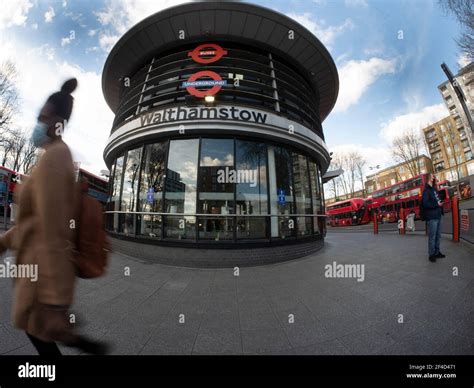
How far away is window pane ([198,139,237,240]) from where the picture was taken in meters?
6.16

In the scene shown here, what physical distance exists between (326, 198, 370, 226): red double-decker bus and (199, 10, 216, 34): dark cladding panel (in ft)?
63.7

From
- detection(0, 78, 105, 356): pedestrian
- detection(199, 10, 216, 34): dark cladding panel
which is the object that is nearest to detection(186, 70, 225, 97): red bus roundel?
detection(199, 10, 216, 34): dark cladding panel

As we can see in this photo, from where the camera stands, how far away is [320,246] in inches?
305

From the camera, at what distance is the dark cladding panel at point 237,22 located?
7.64 metres

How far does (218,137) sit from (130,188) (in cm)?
450

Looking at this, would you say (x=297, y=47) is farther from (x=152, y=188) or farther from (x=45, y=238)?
(x=45, y=238)

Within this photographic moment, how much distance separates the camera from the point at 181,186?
6.68 m

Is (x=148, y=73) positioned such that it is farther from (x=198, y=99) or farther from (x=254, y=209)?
(x=254, y=209)

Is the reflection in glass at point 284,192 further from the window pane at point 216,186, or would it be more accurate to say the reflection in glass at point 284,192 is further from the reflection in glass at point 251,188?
the window pane at point 216,186

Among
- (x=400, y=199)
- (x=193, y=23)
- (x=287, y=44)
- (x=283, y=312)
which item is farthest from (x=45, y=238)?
(x=400, y=199)

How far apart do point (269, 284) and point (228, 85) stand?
7.01 meters
